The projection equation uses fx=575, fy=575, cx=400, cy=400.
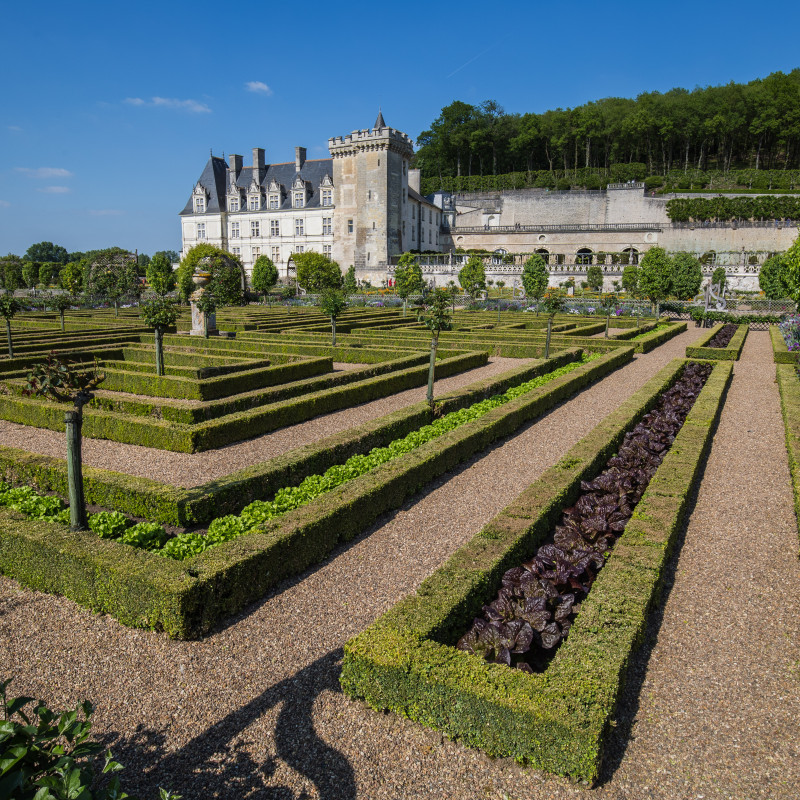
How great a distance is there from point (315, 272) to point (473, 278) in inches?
561

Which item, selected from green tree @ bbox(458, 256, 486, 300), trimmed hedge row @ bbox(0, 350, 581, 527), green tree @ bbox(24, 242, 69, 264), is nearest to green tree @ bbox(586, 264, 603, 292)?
green tree @ bbox(458, 256, 486, 300)

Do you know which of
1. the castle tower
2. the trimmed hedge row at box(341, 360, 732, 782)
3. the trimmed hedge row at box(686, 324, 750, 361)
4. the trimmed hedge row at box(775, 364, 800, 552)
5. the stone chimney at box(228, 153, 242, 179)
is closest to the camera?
the trimmed hedge row at box(341, 360, 732, 782)

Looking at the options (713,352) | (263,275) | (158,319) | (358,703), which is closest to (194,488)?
(358,703)

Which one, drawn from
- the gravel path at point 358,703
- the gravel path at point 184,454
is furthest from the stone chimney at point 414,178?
the gravel path at point 358,703

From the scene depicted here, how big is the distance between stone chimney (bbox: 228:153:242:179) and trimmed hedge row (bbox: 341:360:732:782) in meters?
69.2

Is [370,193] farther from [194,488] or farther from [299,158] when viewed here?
[194,488]

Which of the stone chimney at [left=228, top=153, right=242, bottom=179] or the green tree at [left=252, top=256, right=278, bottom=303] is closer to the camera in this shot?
the green tree at [left=252, top=256, right=278, bottom=303]

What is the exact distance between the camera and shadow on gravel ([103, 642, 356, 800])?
132 inches

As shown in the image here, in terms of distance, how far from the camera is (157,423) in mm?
9719

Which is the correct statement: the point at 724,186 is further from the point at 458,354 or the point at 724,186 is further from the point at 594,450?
the point at 594,450

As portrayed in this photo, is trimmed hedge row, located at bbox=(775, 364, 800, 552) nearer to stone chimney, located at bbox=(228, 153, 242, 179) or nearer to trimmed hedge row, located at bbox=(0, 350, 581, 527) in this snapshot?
trimmed hedge row, located at bbox=(0, 350, 581, 527)

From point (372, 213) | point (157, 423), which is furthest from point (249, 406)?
point (372, 213)

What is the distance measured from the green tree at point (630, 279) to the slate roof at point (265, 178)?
32.7 m

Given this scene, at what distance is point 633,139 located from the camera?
2864 inches
